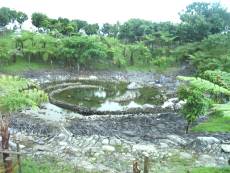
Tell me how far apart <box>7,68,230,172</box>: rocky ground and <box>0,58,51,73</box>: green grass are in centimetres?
1380

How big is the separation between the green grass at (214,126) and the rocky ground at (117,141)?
27.6 inches

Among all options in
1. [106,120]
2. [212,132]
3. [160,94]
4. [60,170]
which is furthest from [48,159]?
[160,94]

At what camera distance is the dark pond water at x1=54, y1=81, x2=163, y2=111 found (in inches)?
1078

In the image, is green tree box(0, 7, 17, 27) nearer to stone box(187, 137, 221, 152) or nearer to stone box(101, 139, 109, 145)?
stone box(101, 139, 109, 145)

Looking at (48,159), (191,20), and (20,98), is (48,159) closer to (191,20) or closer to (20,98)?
(20,98)

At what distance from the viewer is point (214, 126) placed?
21.0m

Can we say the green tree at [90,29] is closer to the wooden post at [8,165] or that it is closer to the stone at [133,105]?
the stone at [133,105]

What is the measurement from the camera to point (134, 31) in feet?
163

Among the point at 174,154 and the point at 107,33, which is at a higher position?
the point at 107,33

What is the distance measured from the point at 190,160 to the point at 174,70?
→ 27.0 metres

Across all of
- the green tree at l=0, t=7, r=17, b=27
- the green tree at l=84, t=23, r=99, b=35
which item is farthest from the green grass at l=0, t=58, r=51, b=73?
the green tree at l=84, t=23, r=99, b=35

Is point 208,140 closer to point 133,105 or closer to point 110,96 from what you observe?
point 133,105

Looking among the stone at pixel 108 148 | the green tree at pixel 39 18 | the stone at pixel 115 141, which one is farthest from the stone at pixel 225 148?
the green tree at pixel 39 18

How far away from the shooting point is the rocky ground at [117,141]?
1645 centimetres
